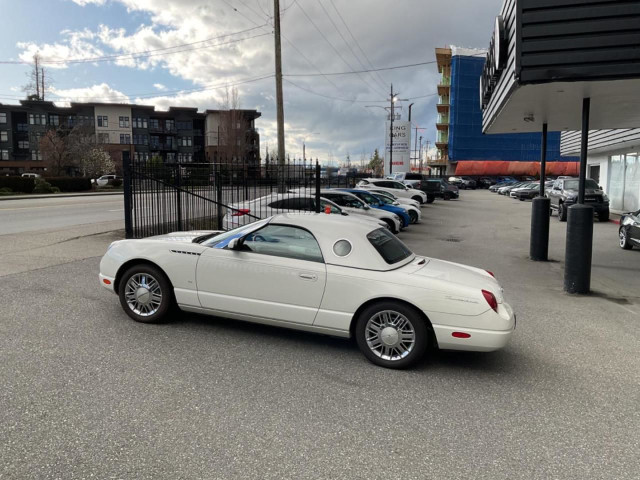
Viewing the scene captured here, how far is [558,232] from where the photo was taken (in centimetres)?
1673

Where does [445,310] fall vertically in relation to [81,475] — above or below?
above

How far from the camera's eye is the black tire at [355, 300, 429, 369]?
4.39 m

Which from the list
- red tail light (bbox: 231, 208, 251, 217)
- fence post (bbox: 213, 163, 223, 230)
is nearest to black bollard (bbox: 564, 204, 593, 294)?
red tail light (bbox: 231, 208, 251, 217)

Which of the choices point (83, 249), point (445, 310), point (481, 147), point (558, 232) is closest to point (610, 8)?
point (445, 310)

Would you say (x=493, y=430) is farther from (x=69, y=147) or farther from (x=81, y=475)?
(x=69, y=147)

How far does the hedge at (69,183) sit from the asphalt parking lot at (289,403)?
38151 mm

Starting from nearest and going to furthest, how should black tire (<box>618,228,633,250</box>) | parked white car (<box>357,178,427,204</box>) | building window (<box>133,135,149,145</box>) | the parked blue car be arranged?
black tire (<box>618,228,633,250</box>) → the parked blue car → parked white car (<box>357,178,427,204</box>) → building window (<box>133,135,149,145</box>)

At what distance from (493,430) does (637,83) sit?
245 inches

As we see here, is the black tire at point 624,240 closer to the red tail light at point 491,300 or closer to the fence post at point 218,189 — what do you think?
the red tail light at point 491,300

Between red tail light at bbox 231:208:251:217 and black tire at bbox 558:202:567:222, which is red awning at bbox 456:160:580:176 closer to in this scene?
black tire at bbox 558:202:567:222

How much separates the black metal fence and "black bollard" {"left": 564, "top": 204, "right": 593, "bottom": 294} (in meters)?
5.28

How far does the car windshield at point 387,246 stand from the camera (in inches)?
193

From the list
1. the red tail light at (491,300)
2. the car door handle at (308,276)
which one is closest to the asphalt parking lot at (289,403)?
the red tail light at (491,300)

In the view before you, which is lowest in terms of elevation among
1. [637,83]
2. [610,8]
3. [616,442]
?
[616,442]
